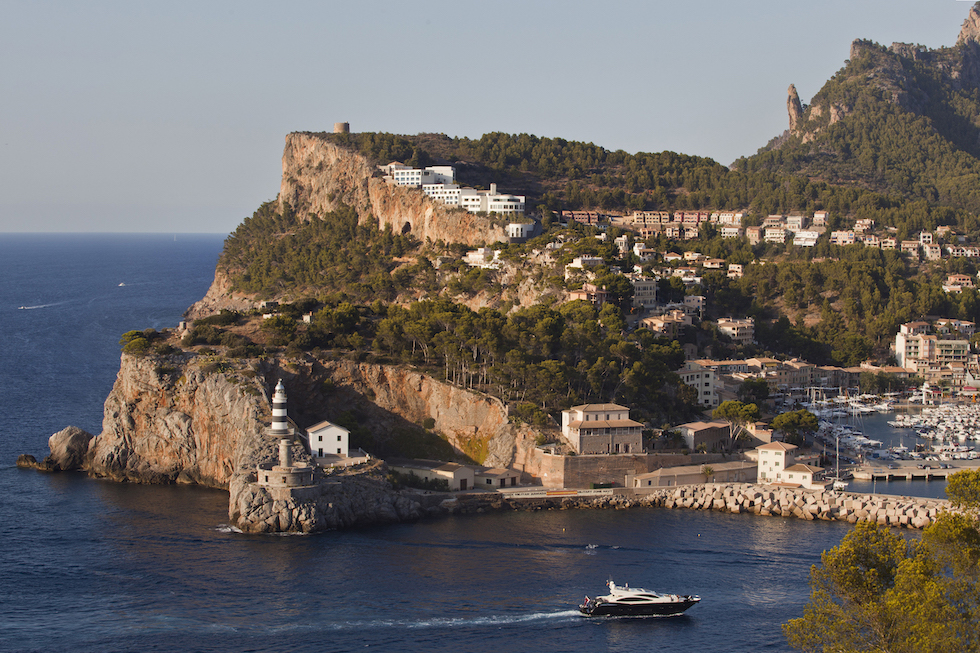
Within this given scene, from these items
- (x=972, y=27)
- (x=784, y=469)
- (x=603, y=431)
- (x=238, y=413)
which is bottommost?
(x=784, y=469)

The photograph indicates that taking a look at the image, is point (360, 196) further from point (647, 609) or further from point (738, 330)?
point (647, 609)

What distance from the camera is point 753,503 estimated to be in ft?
130

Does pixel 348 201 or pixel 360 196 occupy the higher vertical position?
pixel 360 196

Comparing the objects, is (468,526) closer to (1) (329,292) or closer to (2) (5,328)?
(1) (329,292)

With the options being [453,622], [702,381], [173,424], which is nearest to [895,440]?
[702,381]

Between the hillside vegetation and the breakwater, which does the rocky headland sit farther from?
the hillside vegetation

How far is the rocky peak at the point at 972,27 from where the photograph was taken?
168 metres

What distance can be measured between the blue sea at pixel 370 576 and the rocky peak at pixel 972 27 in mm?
155555

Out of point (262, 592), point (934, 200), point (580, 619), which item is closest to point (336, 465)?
point (262, 592)

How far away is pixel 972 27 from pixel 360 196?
12842cm

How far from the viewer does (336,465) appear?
127ft

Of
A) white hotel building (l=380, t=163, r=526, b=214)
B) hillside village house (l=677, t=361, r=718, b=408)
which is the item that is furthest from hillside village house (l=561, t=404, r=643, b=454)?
white hotel building (l=380, t=163, r=526, b=214)

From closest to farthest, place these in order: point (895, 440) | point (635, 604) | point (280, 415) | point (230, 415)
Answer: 1. point (635, 604)
2. point (280, 415)
3. point (230, 415)
4. point (895, 440)

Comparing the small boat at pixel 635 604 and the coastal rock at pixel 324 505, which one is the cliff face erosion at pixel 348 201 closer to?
the coastal rock at pixel 324 505
